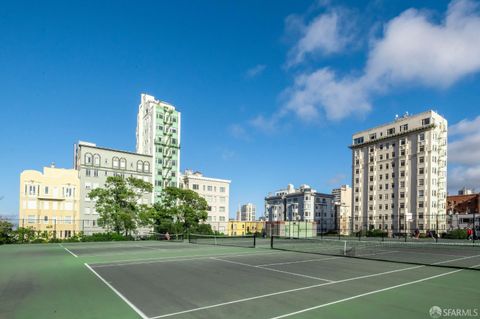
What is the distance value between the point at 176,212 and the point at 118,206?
30.6 ft

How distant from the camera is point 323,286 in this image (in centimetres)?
1207

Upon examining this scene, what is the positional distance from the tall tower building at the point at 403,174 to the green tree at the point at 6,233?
72.2 m

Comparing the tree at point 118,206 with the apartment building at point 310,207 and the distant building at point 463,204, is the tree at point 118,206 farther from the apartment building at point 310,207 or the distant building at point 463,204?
the distant building at point 463,204

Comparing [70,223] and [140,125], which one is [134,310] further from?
[140,125]

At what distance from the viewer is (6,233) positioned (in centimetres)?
3800

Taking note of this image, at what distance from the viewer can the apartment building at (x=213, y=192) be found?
338 ft

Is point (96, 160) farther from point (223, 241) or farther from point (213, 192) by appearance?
point (223, 241)

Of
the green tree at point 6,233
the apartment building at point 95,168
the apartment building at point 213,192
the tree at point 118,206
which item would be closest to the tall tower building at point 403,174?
the apartment building at point 213,192

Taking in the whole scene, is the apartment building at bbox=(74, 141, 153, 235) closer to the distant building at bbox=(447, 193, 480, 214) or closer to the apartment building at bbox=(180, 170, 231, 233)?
the apartment building at bbox=(180, 170, 231, 233)

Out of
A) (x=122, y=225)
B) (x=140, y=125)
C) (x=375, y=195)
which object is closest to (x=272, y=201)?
(x=375, y=195)

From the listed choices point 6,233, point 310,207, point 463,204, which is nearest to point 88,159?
point 6,233

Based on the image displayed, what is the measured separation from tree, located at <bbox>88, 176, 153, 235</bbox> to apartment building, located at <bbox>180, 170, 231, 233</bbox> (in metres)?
52.7

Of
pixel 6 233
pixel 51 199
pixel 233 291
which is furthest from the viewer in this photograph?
pixel 51 199

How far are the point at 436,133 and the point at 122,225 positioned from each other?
83417 mm
